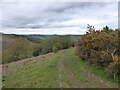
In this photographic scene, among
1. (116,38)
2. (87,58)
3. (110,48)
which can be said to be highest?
(116,38)

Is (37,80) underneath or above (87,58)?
underneath

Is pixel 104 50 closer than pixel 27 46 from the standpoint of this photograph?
Yes

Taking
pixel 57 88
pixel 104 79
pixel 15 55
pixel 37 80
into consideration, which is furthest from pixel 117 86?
pixel 15 55

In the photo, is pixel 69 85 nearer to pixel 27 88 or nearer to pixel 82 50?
pixel 27 88

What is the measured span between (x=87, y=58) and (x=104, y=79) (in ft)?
19.4

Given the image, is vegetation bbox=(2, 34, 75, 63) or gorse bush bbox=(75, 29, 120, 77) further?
vegetation bbox=(2, 34, 75, 63)

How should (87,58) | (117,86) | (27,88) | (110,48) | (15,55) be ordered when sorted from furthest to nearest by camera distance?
(15,55), (87,58), (110,48), (27,88), (117,86)

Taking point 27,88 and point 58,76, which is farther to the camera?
point 58,76

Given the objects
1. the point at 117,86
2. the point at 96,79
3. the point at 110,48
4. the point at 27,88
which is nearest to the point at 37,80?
the point at 27,88

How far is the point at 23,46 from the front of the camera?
→ 4103cm

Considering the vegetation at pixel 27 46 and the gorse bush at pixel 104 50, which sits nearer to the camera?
the gorse bush at pixel 104 50

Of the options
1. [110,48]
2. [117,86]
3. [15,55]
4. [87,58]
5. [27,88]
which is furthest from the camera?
[15,55]

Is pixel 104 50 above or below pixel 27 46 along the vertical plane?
above

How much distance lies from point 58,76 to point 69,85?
237cm
